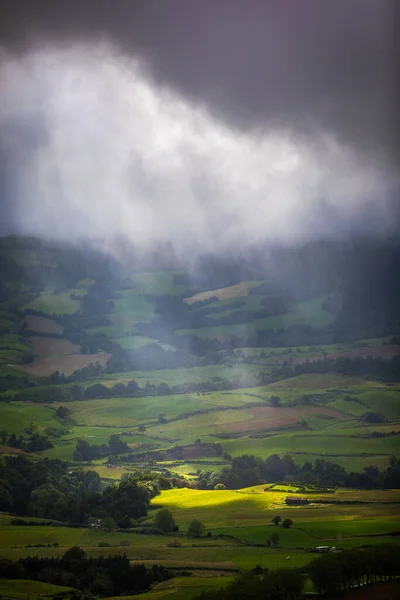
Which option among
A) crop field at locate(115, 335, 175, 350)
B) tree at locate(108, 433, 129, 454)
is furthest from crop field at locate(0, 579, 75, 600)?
crop field at locate(115, 335, 175, 350)

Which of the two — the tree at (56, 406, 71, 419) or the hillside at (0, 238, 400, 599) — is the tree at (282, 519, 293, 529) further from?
the tree at (56, 406, 71, 419)

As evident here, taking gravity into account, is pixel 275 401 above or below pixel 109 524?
above

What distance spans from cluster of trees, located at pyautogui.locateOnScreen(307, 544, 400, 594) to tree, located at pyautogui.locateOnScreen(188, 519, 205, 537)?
4.26 meters

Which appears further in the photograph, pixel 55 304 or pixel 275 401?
pixel 55 304

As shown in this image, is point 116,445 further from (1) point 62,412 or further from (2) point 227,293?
(2) point 227,293

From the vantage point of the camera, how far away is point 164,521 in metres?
20.8

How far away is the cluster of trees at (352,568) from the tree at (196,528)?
4265 mm

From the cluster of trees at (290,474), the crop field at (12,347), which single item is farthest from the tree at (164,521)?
the crop field at (12,347)

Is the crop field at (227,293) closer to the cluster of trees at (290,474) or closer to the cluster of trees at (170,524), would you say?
the cluster of trees at (290,474)

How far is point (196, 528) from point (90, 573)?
4111 mm

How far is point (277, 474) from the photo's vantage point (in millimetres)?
27531

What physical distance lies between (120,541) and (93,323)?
3041cm

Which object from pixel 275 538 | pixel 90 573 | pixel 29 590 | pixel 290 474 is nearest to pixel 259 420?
pixel 290 474

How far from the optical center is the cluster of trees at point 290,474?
83.8ft
